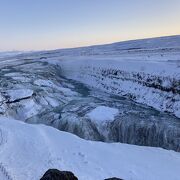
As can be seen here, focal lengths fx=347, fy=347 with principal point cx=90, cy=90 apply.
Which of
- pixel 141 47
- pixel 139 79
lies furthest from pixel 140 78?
pixel 141 47

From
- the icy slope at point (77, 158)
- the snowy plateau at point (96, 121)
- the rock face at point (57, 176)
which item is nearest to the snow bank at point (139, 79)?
the snowy plateau at point (96, 121)

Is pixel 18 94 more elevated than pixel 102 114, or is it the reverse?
pixel 18 94

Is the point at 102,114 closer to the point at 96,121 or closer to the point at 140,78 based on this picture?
the point at 96,121

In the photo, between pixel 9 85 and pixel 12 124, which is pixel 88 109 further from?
pixel 9 85

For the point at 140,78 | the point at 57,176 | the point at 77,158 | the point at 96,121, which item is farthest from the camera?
the point at 140,78

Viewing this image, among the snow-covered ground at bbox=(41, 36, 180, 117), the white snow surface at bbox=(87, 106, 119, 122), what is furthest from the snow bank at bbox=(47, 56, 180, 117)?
the white snow surface at bbox=(87, 106, 119, 122)

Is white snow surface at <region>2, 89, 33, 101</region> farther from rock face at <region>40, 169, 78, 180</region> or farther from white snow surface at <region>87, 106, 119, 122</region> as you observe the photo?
rock face at <region>40, 169, 78, 180</region>

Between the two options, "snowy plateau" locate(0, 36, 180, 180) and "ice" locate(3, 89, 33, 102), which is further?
"ice" locate(3, 89, 33, 102)

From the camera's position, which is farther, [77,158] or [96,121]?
[96,121]

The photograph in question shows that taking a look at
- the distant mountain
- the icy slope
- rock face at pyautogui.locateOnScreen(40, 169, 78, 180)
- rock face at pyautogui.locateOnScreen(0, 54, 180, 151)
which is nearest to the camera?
rock face at pyautogui.locateOnScreen(40, 169, 78, 180)
